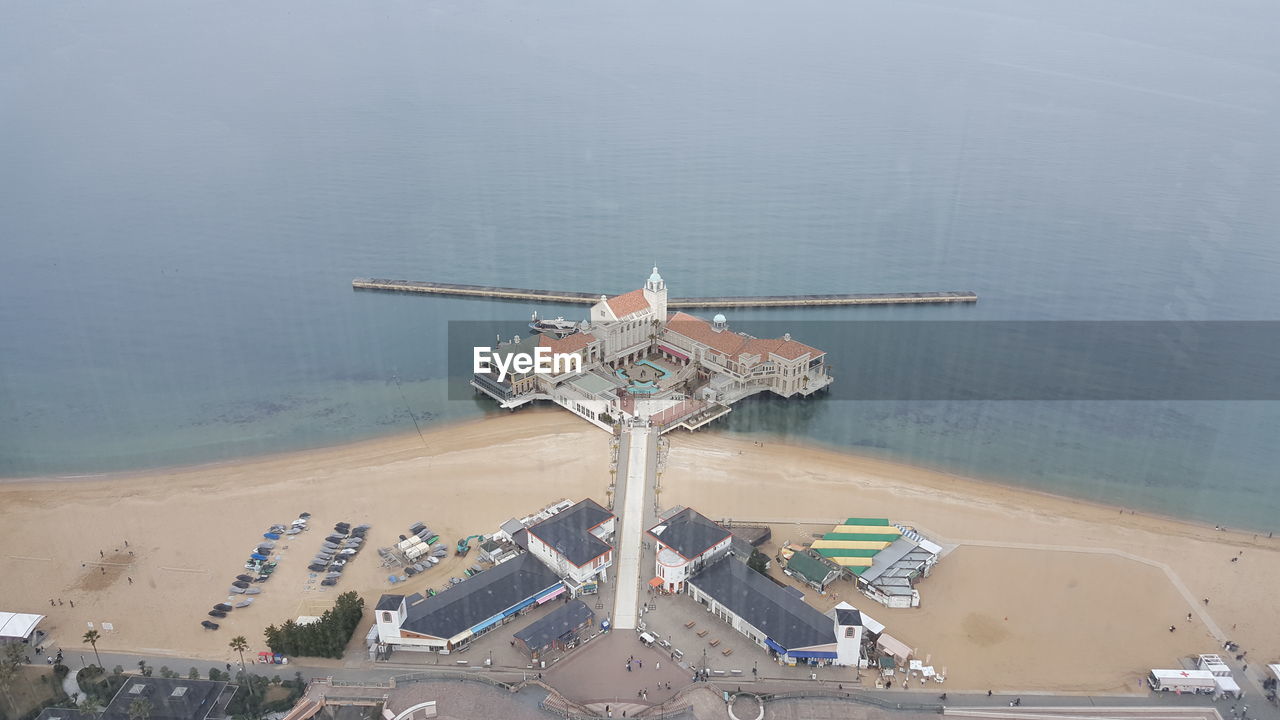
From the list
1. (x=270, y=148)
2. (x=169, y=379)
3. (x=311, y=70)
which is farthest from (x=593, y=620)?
(x=311, y=70)

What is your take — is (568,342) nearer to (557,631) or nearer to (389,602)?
(557,631)

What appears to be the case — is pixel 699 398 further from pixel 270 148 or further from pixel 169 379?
pixel 270 148

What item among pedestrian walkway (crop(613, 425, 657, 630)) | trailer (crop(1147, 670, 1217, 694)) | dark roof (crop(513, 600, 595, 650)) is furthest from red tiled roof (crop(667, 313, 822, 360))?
trailer (crop(1147, 670, 1217, 694))

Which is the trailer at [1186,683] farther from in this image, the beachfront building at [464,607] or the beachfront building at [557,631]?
the beachfront building at [464,607]

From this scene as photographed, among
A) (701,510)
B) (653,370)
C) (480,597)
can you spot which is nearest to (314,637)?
(480,597)

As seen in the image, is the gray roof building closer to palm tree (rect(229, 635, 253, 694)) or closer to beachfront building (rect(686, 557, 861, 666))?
palm tree (rect(229, 635, 253, 694))

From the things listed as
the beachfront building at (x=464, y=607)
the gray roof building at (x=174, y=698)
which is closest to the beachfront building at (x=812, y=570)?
the beachfront building at (x=464, y=607)
